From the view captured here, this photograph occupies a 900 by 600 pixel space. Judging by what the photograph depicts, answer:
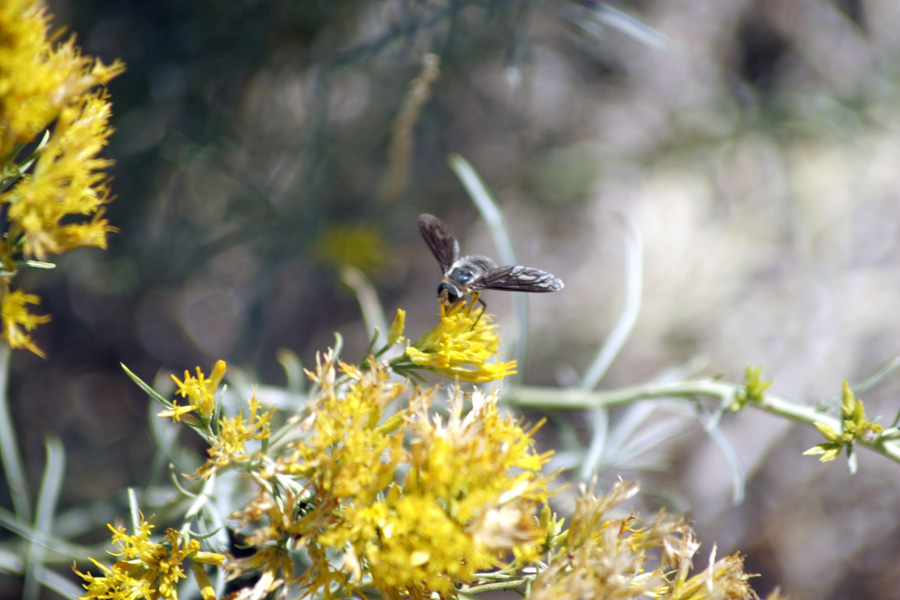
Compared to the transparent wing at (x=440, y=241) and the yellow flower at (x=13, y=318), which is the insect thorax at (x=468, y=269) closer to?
the transparent wing at (x=440, y=241)

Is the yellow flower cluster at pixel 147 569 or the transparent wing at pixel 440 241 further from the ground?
the transparent wing at pixel 440 241

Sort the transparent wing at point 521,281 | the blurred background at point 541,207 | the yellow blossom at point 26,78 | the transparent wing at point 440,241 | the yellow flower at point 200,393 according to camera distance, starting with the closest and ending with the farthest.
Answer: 1. the yellow blossom at point 26,78
2. the yellow flower at point 200,393
3. the transparent wing at point 521,281
4. the transparent wing at point 440,241
5. the blurred background at point 541,207

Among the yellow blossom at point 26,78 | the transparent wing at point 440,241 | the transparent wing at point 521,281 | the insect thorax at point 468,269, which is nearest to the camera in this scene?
A: the yellow blossom at point 26,78

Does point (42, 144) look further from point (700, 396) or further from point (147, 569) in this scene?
point (700, 396)

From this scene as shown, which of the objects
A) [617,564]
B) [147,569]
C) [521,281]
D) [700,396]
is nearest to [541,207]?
[700,396]

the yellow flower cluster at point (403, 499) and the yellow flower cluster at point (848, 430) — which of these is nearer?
the yellow flower cluster at point (403, 499)

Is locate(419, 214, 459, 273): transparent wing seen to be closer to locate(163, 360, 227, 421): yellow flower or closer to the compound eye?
the compound eye

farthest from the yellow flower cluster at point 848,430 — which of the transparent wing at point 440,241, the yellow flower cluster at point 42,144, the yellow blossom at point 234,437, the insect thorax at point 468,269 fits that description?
the yellow flower cluster at point 42,144
